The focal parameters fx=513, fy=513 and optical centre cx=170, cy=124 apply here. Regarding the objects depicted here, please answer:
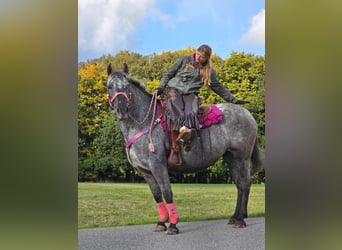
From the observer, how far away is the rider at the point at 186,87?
5902mm

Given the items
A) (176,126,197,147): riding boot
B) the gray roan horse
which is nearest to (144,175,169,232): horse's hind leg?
the gray roan horse

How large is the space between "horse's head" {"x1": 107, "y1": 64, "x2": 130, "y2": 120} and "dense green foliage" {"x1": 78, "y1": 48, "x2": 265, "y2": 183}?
150 mm

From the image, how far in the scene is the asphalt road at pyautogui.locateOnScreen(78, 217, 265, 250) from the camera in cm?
584

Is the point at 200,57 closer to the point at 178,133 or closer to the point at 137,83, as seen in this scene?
the point at 137,83

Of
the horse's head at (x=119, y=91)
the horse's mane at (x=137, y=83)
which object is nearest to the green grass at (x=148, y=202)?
the horse's head at (x=119, y=91)

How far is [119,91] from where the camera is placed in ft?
19.1

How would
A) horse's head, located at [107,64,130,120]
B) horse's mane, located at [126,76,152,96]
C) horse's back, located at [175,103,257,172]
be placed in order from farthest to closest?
horse's back, located at [175,103,257,172], horse's mane, located at [126,76,152,96], horse's head, located at [107,64,130,120]

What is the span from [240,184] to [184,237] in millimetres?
926

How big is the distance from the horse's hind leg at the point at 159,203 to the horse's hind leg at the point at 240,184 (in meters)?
0.80

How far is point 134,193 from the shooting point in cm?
613

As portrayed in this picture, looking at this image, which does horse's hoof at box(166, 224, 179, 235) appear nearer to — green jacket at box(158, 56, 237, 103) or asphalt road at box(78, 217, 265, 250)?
asphalt road at box(78, 217, 265, 250)

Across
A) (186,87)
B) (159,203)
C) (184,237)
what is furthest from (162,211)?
(186,87)

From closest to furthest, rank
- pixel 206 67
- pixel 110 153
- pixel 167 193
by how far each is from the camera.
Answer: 1. pixel 167 193
2. pixel 206 67
3. pixel 110 153
